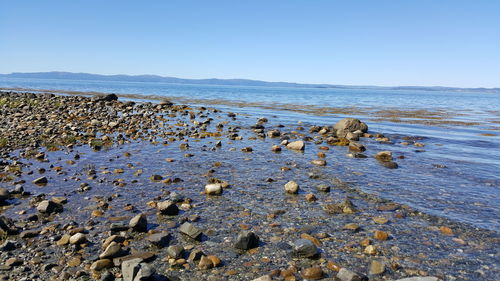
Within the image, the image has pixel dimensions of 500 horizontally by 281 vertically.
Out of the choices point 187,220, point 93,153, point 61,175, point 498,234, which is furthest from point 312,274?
point 93,153

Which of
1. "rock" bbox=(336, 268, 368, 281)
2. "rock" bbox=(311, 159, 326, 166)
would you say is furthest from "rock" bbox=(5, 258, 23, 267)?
"rock" bbox=(311, 159, 326, 166)

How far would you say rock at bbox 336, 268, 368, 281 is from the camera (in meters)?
5.82

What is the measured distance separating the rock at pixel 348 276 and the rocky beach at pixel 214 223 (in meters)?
0.02

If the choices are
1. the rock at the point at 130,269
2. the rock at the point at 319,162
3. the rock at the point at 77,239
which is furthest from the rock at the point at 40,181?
the rock at the point at 319,162

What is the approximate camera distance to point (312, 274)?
6.07m

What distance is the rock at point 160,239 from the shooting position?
714 centimetres

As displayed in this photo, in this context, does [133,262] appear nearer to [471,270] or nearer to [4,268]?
[4,268]

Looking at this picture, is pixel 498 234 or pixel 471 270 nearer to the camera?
pixel 471 270

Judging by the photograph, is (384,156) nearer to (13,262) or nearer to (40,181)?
(40,181)

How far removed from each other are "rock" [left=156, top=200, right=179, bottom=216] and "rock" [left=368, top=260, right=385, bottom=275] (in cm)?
515

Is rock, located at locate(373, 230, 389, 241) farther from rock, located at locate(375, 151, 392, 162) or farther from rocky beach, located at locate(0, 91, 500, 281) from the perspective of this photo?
rock, located at locate(375, 151, 392, 162)

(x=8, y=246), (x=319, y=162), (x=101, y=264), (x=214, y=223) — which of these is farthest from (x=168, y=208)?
(x=319, y=162)

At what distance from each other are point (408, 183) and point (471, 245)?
16.4ft

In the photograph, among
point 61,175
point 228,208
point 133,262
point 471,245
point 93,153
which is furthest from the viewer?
point 93,153
